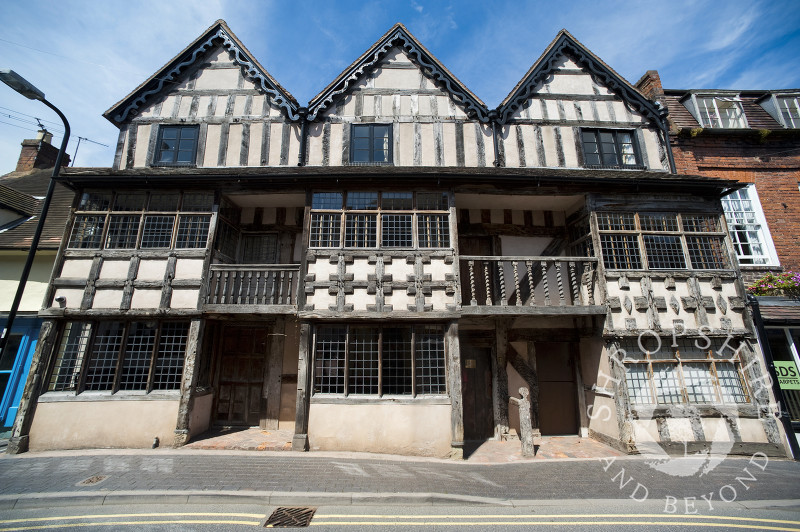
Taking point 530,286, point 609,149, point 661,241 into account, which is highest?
point 609,149

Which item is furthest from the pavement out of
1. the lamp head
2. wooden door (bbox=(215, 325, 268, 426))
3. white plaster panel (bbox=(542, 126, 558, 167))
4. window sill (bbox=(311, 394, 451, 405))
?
white plaster panel (bbox=(542, 126, 558, 167))

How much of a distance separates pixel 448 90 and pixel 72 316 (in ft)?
41.1

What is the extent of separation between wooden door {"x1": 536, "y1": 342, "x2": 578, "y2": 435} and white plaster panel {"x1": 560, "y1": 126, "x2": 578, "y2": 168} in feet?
18.8

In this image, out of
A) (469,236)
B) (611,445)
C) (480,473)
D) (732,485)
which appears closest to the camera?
(732,485)

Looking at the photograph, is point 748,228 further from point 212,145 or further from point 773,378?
point 212,145

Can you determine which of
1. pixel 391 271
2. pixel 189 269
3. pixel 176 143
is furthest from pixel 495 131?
pixel 176 143

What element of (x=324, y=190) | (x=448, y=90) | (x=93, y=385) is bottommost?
(x=93, y=385)

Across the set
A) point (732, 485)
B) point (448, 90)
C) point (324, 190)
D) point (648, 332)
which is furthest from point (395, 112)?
point (732, 485)

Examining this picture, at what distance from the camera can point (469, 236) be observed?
36.2 ft

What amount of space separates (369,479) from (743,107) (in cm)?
1748

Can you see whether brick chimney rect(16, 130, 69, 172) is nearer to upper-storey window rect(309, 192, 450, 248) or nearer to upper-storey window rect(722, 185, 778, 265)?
upper-storey window rect(309, 192, 450, 248)

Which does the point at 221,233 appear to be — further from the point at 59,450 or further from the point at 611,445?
the point at 611,445

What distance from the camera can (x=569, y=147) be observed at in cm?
1114

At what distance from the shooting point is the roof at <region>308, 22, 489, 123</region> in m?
11.1
